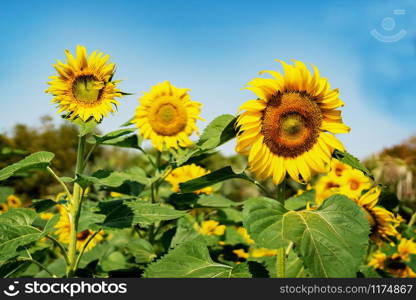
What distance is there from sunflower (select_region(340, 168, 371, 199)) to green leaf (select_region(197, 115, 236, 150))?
1310 millimetres

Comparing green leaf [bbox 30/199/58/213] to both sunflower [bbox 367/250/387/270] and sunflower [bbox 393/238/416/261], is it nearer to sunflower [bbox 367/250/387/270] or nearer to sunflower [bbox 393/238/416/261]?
sunflower [bbox 367/250/387/270]

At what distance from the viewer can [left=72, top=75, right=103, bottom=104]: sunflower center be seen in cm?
258

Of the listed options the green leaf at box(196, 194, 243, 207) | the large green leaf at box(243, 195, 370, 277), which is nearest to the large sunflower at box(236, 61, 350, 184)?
the large green leaf at box(243, 195, 370, 277)

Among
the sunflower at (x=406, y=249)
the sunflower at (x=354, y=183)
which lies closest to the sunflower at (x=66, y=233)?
the sunflower at (x=354, y=183)

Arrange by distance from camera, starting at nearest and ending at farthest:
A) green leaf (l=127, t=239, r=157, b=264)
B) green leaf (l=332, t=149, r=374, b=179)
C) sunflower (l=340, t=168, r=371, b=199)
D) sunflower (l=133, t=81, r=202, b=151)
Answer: green leaf (l=332, t=149, r=374, b=179) < green leaf (l=127, t=239, r=157, b=264) < sunflower (l=340, t=168, r=371, b=199) < sunflower (l=133, t=81, r=202, b=151)

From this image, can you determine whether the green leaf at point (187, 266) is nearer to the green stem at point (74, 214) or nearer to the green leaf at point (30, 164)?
the green stem at point (74, 214)

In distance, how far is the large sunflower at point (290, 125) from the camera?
2096 mm

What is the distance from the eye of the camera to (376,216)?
3.05 m

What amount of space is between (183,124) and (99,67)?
155 centimetres

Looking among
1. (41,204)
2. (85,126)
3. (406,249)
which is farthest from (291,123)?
(406,249)

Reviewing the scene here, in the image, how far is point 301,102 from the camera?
2.16 metres

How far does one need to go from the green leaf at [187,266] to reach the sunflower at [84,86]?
937mm

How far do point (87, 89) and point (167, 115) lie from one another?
4.92ft

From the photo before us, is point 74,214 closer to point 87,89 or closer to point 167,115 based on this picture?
point 87,89
